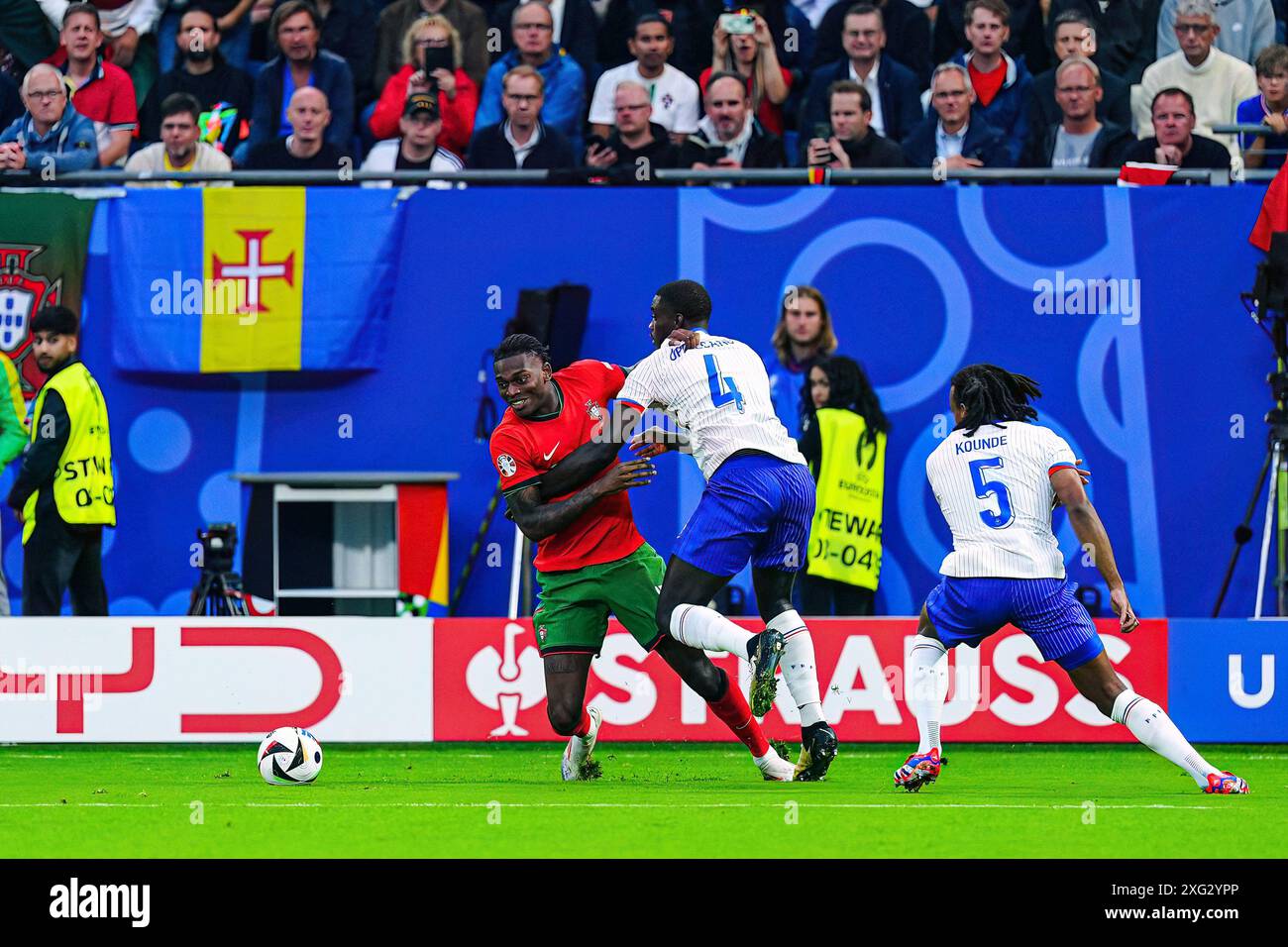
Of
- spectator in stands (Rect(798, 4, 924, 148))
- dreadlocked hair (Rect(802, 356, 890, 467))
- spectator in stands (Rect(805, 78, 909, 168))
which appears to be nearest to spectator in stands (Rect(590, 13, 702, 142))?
spectator in stands (Rect(798, 4, 924, 148))

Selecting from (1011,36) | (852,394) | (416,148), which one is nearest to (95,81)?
(416,148)

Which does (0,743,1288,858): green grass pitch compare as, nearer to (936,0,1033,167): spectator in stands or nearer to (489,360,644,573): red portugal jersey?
(489,360,644,573): red portugal jersey

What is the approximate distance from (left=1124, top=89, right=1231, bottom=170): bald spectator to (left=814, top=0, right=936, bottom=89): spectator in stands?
5.45 feet

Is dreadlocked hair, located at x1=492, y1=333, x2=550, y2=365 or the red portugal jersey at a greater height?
dreadlocked hair, located at x1=492, y1=333, x2=550, y2=365

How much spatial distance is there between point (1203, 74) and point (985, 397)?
6.45m

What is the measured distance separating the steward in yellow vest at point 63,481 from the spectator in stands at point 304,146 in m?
2.04

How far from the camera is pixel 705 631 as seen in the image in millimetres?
8078

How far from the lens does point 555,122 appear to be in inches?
557

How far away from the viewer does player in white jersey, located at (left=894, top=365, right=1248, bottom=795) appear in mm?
8008

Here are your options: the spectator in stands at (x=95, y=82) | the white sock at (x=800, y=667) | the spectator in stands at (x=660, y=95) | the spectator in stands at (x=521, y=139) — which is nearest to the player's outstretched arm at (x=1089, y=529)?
the white sock at (x=800, y=667)

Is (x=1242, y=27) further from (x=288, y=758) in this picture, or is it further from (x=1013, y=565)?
(x=288, y=758)

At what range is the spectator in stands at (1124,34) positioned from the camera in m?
14.3
